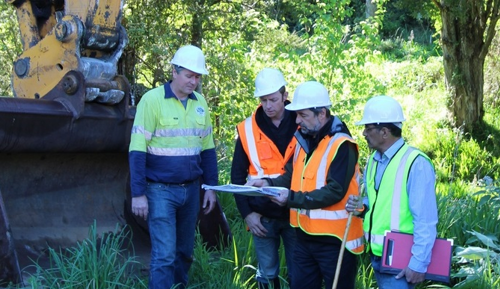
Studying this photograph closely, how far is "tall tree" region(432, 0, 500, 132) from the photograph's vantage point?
473 inches

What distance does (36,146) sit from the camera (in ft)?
17.2

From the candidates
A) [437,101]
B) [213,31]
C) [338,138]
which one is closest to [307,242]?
[338,138]

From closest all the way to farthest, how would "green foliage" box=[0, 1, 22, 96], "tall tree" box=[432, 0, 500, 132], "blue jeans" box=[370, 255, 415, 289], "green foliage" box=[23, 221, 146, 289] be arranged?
"blue jeans" box=[370, 255, 415, 289]
"green foliage" box=[23, 221, 146, 289]
"green foliage" box=[0, 1, 22, 96]
"tall tree" box=[432, 0, 500, 132]

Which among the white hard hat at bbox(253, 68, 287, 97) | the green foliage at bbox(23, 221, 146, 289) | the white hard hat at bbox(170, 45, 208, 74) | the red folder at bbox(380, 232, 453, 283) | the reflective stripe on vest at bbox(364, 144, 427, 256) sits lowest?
the green foliage at bbox(23, 221, 146, 289)

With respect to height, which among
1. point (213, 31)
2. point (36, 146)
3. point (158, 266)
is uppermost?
point (213, 31)

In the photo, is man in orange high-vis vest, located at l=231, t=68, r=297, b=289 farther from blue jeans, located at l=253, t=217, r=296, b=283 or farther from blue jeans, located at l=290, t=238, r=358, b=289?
blue jeans, located at l=290, t=238, r=358, b=289

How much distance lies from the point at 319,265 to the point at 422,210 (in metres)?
0.82

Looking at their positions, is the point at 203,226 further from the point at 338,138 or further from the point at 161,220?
the point at 338,138

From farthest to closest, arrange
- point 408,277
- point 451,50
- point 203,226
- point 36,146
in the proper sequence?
point 451,50 < point 203,226 < point 36,146 < point 408,277

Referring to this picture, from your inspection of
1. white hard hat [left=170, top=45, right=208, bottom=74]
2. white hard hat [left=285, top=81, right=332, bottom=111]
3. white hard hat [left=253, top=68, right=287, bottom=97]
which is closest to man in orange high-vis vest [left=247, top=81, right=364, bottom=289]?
white hard hat [left=285, top=81, right=332, bottom=111]

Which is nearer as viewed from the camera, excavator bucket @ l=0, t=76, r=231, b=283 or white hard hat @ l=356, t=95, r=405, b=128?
white hard hat @ l=356, t=95, r=405, b=128

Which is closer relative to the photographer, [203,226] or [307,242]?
[307,242]

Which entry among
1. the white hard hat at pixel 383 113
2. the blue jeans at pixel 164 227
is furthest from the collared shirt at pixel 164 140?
the white hard hat at pixel 383 113

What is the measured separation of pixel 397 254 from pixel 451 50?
925 cm
